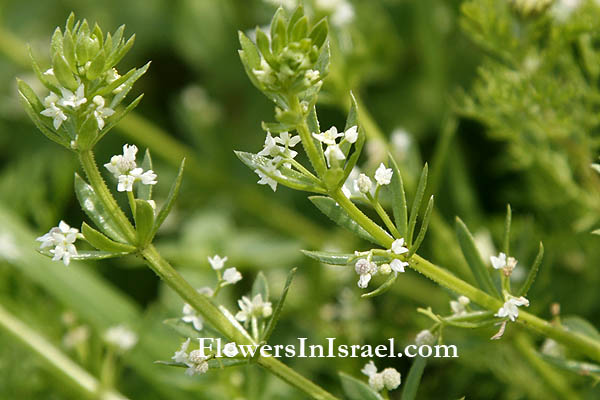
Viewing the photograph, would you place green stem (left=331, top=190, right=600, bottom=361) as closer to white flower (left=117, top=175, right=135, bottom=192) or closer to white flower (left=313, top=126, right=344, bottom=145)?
white flower (left=313, top=126, right=344, bottom=145)

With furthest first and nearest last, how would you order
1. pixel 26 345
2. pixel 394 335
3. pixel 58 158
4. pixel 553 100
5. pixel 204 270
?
pixel 58 158
pixel 204 270
pixel 394 335
pixel 26 345
pixel 553 100

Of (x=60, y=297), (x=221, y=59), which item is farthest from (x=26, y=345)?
(x=221, y=59)

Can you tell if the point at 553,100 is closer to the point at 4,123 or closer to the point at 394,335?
the point at 394,335

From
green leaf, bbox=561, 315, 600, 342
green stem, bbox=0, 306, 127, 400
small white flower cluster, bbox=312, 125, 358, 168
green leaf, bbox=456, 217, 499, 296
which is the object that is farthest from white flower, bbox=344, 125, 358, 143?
green stem, bbox=0, 306, 127, 400

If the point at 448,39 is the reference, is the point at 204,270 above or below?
below

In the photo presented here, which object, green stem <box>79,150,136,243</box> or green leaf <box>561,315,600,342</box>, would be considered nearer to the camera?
green stem <box>79,150,136,243</box>
